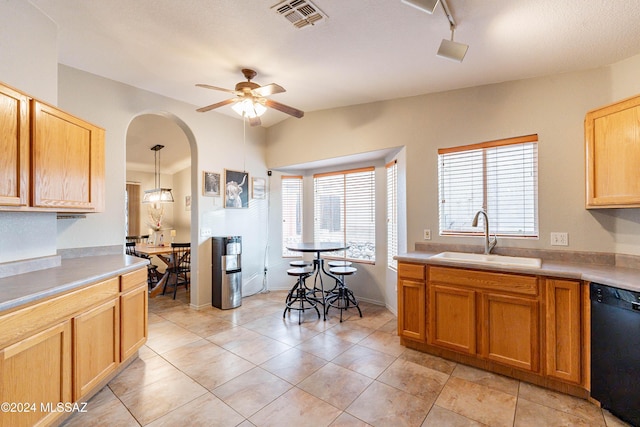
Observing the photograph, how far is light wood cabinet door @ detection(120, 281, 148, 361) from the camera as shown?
2256 mm

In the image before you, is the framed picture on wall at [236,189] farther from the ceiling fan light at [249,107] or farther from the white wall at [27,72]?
the white wall at [27,72]

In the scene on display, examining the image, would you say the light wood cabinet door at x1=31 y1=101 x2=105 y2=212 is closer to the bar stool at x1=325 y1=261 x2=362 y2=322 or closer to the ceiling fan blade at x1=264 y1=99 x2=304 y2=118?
the ceiling fan blade at x1=264 y1=99 x2=304 y2=118

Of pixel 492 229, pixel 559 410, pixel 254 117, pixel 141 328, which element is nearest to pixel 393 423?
pixel 559 410

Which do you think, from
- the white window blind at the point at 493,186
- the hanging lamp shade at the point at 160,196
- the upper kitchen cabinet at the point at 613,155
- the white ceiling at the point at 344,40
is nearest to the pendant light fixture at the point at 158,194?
the hanging lamp shade at the point at 160,196

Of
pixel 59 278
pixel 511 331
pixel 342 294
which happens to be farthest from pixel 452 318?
pixel 59 278

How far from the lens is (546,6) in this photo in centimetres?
178

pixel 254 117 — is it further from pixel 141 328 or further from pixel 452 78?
pixel 141 328

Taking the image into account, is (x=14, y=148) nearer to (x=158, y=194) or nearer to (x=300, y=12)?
(x=300, y=12)

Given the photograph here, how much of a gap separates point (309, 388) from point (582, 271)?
2214mm

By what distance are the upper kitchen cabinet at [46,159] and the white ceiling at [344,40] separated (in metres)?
0.79

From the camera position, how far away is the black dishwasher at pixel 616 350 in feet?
5.56

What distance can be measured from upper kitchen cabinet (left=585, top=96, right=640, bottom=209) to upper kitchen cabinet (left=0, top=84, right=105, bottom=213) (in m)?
4.19

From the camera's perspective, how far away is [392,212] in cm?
390

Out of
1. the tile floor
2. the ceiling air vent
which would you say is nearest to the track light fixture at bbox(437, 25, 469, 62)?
the ceiling air vent
